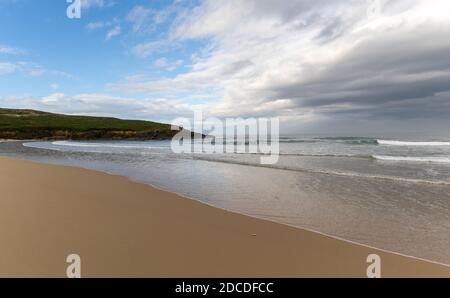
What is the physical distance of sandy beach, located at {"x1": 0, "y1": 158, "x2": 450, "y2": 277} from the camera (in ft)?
12.3

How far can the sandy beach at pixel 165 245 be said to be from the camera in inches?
148

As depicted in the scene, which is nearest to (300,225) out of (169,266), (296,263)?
(296,263)

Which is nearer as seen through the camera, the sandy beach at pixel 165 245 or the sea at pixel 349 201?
the sandy beach at pixel 165 245

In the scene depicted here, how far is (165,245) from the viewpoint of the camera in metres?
4.50

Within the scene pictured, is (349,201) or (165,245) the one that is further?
(349,201)

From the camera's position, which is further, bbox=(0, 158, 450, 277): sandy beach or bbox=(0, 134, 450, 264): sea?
bbox=(0, 134, 450, 264): sea

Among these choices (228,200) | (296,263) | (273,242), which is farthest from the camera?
(228,200)

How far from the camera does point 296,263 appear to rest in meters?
4.04
